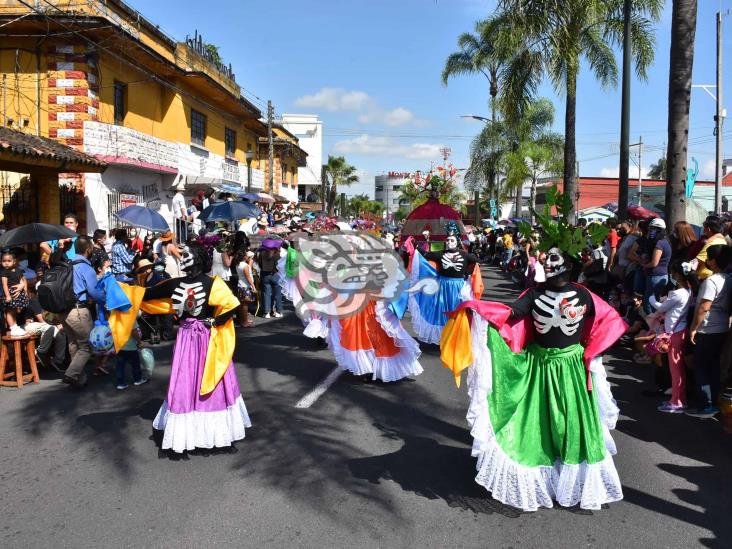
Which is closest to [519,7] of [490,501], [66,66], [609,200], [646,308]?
[646,308]

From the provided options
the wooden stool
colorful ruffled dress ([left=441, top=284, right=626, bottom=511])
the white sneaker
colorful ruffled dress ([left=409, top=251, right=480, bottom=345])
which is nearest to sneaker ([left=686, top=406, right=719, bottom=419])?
colorful ruffled dress ([left=441, top=284, right=626, bottom=511])

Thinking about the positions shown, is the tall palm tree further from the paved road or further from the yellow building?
the paved road

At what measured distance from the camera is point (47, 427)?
19.1 ft

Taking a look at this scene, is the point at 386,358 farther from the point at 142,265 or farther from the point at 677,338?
the point at 142,265

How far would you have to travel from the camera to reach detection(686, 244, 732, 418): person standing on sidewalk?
5.93 meters

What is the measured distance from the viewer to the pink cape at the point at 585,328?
4285mm

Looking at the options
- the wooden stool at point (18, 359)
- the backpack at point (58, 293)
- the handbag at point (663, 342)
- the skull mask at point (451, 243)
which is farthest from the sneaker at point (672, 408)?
the wooden stool at point (18, 359)

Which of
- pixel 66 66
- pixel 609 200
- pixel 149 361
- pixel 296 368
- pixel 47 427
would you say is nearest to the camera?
pixel 47 427

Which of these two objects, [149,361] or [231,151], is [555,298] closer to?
[149,361]

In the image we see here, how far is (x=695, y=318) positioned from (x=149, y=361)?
5938 mm

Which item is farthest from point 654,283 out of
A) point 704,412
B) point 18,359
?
point 18,359

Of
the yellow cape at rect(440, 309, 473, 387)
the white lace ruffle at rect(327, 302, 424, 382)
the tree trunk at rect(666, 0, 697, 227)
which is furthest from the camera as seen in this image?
the tree trunk at rect(666, 0, 697, 227)

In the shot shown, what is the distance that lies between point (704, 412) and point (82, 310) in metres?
6.95

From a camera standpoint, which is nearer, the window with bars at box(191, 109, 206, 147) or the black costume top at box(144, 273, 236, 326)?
the black costume top at box(144, 273, 236, 326)
